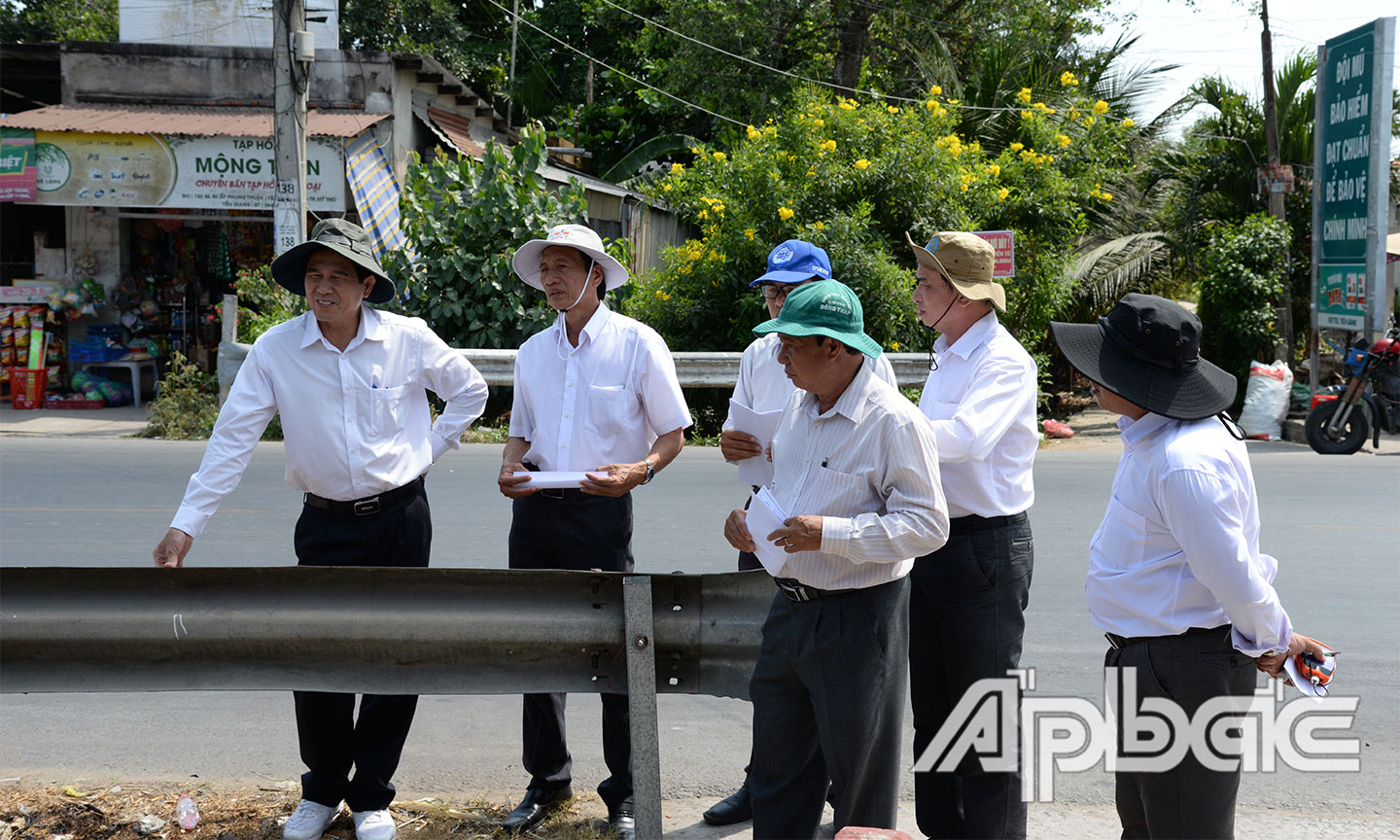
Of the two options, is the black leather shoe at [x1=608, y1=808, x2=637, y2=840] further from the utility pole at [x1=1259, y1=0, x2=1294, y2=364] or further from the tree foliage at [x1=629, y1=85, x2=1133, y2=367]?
the utility pole at [x1=1259, y1=0, x2=1294, y2=364]

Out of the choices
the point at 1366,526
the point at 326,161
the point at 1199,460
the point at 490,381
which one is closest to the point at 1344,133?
the point at 1366,526

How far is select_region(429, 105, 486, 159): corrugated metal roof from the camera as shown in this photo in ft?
62.6

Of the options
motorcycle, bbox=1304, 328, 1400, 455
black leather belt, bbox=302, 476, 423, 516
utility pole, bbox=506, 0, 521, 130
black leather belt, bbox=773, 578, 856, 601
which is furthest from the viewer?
utility pole, bbox=506, 0, 521, 130

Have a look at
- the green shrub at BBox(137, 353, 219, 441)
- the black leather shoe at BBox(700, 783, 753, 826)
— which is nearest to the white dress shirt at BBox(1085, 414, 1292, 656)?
the black leather shoe at BBox(700, 783, 753, 826)

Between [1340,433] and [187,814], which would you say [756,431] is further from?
[1340,433]

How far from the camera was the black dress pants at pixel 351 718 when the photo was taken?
12.6 ft

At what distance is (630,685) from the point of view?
333cm

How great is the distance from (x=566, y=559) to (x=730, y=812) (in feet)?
3.40

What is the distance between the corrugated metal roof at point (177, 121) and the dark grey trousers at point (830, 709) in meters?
14.4

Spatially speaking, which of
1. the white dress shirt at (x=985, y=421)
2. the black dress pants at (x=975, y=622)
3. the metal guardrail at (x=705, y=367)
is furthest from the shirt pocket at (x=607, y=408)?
the metal guardrail at (x=705, y=367)

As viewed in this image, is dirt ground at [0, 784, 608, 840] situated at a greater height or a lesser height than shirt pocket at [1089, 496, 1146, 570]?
lesser

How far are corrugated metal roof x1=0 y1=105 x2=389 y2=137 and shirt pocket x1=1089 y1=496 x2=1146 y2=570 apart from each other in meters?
14.7

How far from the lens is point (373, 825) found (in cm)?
380

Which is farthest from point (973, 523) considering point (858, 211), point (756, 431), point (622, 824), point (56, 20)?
point (56, 20)
